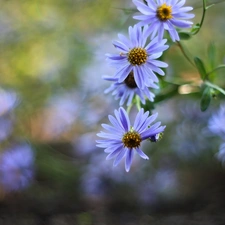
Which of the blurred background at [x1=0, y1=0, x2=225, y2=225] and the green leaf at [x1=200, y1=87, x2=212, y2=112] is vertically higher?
the blurred background at [x1=0, y1=0, x2=225, y2=225]

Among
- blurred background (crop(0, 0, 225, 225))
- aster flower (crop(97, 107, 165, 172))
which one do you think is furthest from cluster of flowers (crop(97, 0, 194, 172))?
blurred background (crop(0, 0, 225, 225))

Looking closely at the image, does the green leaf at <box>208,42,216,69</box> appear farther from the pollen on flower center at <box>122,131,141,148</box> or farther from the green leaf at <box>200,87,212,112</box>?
the pollen on flower center at <box>122,131,141,148</box>

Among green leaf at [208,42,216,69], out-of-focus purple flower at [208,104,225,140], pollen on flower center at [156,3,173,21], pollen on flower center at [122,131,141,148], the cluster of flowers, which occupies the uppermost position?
green leaf at [208,42,216,69]

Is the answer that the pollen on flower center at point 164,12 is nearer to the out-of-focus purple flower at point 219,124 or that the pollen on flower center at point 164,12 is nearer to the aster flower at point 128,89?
the aster flower at point 128,89

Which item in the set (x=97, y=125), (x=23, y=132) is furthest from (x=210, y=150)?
(x=23, y=132)

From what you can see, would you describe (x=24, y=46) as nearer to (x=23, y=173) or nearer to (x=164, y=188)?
(x=23, y=173)

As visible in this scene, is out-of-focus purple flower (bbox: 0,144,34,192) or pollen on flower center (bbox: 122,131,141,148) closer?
pollen on flower center (bbox: 122,131,141,148)
